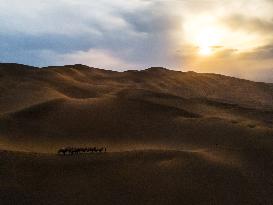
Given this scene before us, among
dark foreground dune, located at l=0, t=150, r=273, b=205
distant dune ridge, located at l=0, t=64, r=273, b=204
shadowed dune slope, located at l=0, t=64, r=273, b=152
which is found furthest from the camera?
shadowed dune slope, located at l=0, t=64, r=273, b=152

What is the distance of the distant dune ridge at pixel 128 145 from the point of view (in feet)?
22.1

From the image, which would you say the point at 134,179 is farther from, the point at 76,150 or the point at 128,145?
the point at 128,145

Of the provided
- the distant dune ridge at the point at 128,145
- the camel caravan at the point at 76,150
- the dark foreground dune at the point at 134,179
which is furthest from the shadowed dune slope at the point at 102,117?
the dark foreground dune at the point at 134,179

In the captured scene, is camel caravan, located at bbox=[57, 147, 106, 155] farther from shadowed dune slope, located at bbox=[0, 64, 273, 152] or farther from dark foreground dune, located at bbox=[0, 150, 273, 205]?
shadowed dune slope, located at bbox=[0, 64, 273, 152]

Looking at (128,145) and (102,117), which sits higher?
(102,117)

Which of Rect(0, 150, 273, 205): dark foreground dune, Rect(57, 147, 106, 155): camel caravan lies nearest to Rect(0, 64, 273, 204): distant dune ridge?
Rect(0, 150, 273, 205): dark foreground dune

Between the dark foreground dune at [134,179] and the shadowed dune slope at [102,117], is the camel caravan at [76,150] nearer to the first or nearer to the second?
the dark foreground dune at [134,179]

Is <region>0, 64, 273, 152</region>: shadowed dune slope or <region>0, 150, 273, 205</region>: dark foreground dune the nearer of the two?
<region>0, 150, 273, 205</region>: dark foreground dune

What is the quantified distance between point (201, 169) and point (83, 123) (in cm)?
387

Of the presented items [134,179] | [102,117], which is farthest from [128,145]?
[134,179]

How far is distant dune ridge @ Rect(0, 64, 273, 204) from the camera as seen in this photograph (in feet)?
22.1

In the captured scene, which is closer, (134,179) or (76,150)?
(134,179)

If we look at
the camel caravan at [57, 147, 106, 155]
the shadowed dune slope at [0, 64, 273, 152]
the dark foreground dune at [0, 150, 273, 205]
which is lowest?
the dark foreground dune at [0, 150, 273, 205]

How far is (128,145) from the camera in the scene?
933cm
